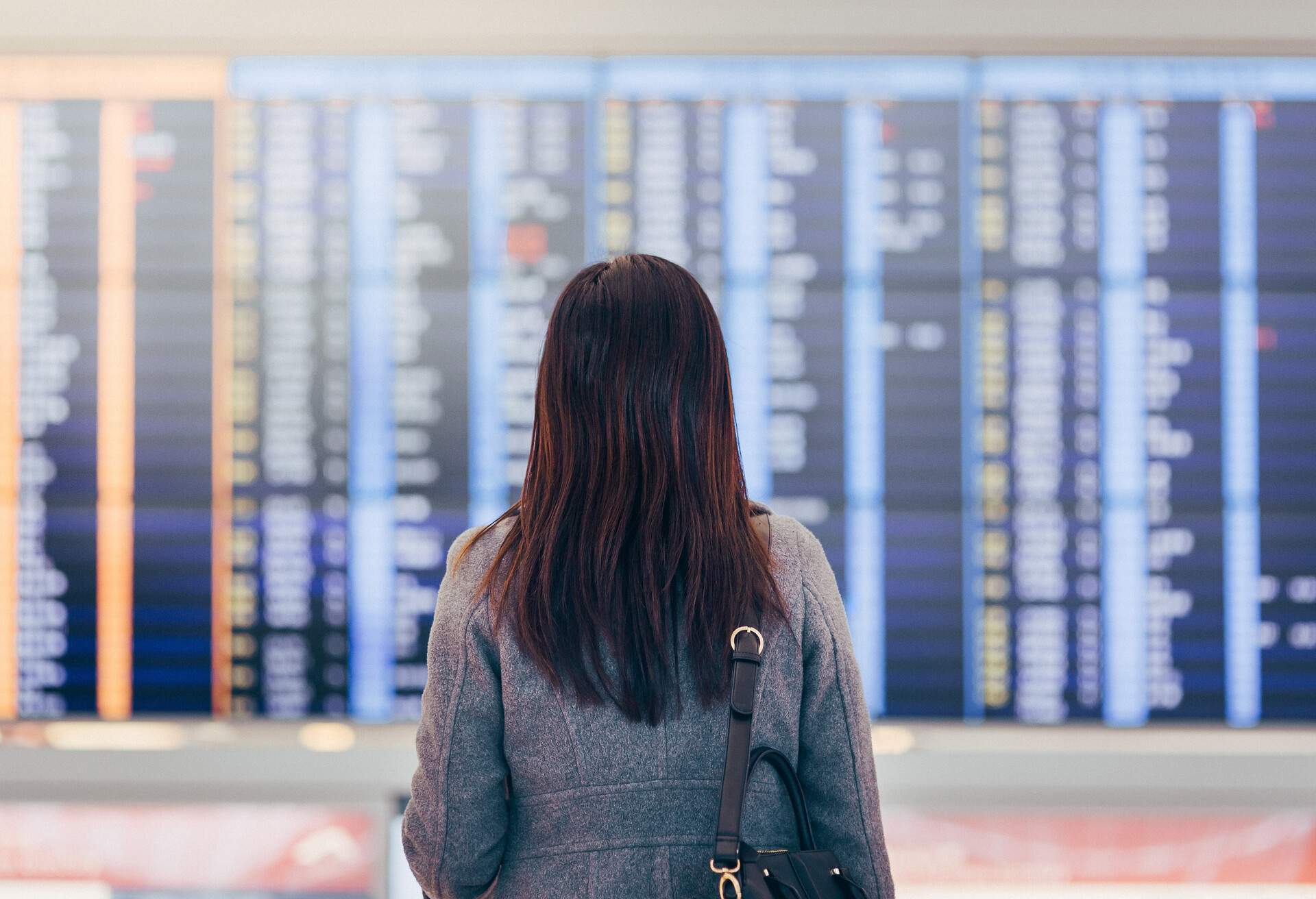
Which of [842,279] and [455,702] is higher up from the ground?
[842,279]

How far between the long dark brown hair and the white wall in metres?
1.26

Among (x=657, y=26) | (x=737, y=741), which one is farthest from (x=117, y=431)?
(x=737, y=741)

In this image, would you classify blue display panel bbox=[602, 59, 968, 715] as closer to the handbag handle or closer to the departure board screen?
the departure board screen

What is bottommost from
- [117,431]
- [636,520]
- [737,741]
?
[737,741]

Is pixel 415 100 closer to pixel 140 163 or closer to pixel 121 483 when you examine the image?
pixel 140 163

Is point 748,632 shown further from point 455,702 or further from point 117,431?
point 117,431

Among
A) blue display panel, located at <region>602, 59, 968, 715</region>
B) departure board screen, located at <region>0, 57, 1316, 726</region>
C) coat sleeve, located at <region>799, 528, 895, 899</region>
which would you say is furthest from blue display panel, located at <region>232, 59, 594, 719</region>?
coat sleeve, located at <region>799, 528, 895, 899</region>

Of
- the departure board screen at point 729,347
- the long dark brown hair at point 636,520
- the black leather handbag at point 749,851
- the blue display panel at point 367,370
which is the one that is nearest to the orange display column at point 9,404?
the departure board screen at point 729,347

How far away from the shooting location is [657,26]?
6.72ft

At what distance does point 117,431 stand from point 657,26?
1.30m

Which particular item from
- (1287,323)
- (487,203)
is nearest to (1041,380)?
(1287,323)

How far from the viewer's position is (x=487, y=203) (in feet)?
6.70

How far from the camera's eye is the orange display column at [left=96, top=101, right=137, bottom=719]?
2.05 metres

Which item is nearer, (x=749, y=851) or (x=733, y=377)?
(x=749, y=851)
